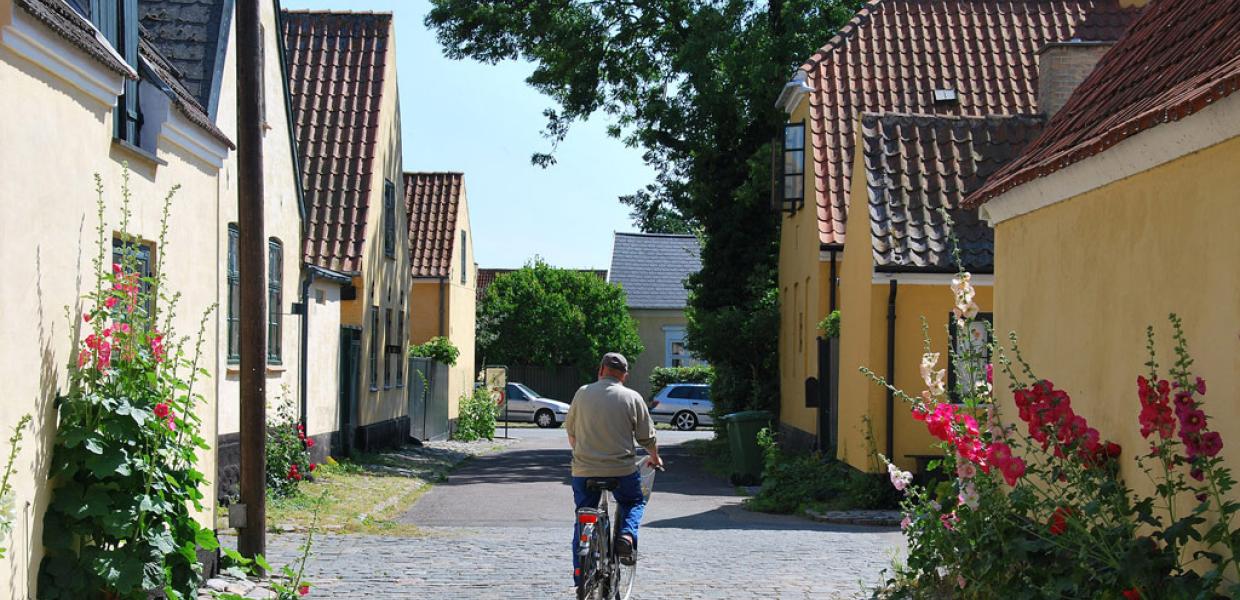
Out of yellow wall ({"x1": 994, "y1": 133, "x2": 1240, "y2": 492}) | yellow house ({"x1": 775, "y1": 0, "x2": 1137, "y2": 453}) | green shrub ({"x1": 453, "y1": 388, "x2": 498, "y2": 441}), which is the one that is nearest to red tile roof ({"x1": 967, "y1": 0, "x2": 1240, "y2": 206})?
yellow wall ({"x1": 994, "y1": 133, "x2": 1240, "y2": 492})

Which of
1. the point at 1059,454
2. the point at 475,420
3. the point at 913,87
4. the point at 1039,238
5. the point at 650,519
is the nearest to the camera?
the point at 1059,454

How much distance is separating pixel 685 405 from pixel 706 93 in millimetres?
21530

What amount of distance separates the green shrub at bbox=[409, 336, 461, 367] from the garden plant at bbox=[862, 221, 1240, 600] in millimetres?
23850

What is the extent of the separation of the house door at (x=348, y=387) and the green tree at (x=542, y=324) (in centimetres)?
3129

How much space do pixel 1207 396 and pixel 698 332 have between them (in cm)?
2176

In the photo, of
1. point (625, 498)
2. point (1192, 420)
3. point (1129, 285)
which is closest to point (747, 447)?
point (625, 498)

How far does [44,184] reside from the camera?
7.35m

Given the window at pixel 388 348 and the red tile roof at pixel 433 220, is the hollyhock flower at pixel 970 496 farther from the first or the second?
the red tile roof at pixel 433 220

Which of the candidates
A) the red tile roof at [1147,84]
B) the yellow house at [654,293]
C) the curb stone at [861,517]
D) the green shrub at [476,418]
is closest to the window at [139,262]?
the red tile roof at [1147,84]

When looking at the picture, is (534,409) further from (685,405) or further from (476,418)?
(476,418)

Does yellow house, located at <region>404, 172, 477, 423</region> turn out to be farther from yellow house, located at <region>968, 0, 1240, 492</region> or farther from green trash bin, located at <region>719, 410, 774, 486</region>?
yellow house, located at <region>968, 0, 1240, 492</region>

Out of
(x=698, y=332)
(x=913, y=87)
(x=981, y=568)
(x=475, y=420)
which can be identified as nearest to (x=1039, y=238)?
(x=981, y=568)

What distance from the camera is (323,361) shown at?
22.5 m

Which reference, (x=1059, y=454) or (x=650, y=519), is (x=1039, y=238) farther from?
(x=650, y=519)
